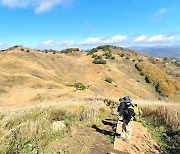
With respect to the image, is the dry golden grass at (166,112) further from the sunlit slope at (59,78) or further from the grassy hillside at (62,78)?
the sunlit slope at (59,78)

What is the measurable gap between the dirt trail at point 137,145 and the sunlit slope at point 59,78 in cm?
1556

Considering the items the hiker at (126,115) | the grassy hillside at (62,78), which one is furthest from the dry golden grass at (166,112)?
the grassy hillside at (62,78)

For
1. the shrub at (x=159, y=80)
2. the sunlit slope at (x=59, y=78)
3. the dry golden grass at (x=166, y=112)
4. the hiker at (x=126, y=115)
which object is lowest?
the shrub at (x=159, y=80)

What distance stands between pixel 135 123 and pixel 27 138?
6684 millimetres

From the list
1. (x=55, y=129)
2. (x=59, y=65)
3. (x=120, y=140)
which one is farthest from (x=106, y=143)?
(x=59, y=65)

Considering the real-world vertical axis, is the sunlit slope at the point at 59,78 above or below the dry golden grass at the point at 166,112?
below

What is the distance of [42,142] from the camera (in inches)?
281

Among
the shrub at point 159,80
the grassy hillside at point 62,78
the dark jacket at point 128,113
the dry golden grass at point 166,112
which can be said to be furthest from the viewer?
the shrub at point 159,80

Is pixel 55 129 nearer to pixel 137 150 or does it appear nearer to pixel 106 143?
pixel 106 143

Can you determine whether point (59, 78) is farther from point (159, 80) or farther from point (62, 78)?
point (159, 80)

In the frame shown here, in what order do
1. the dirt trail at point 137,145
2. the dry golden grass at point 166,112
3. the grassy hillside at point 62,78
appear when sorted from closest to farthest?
the dirt trail at point 137,145 → the dry golden grass at point 166,112 → the grassy hillside at point 62,78

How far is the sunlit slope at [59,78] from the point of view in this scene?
96.2 ft

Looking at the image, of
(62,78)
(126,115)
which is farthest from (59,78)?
(126,115)

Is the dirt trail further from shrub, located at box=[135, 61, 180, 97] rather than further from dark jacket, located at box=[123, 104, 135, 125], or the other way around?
shrub, located at box=[135, 61, 180, 97]
